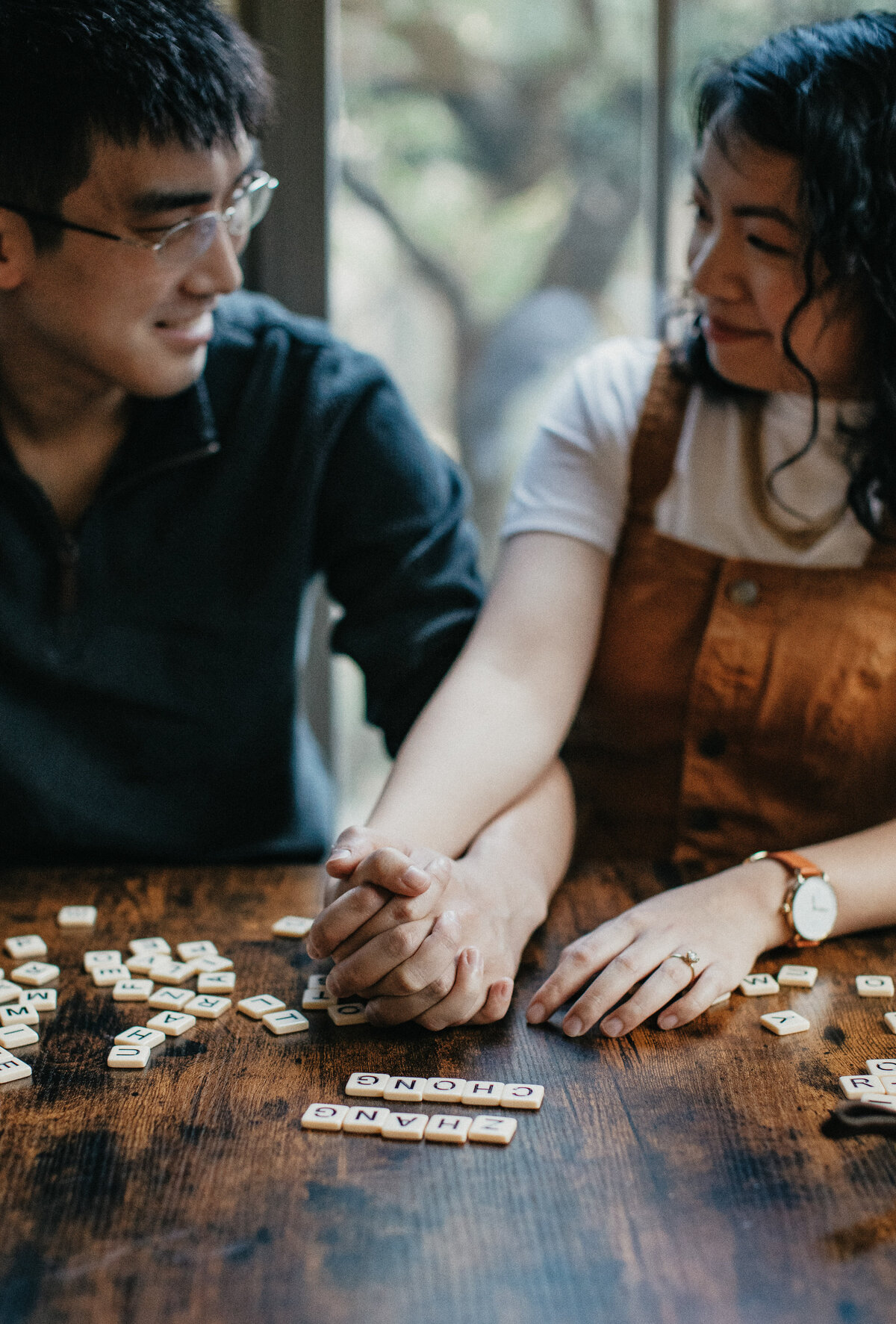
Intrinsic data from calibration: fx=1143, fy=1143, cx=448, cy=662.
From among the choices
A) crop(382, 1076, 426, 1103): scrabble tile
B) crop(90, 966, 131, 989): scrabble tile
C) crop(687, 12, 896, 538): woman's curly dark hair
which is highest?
crop(687, 12, 896, 538): woman's curly dark hair

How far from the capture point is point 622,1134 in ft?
3.05

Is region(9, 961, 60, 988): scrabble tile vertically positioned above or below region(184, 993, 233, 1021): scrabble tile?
below

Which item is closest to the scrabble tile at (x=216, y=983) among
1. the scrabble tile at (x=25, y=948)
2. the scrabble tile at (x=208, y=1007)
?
the scrabble tile at (x=208, y=1007)

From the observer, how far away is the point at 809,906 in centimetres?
131

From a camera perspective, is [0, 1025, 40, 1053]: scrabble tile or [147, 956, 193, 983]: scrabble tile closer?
[0, 1025, 40, 1053]: scrabble tile

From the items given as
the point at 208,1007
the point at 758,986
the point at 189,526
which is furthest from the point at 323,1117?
the point at 189,526

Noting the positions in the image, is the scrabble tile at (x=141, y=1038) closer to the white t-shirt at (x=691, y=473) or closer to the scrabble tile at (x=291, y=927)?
the scrabble tile at (x=291, y=927)

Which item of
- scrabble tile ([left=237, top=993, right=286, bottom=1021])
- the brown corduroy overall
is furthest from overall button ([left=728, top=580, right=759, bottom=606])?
scrabble tile ([left=237, top=993, right=286, bottom=1021])

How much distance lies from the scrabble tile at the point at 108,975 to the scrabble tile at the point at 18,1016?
81mm

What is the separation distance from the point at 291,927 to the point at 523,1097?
437 millimetres

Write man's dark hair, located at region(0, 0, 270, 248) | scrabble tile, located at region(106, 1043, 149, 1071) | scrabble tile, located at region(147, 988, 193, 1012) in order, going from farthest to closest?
1. man's dark hair, located at region(0, 0, 270, 248)
2. scrabble tile, located at region(147, 988, 193, 1012)
3. scrabble tile, located at region(106, 1043, 149, 1071)

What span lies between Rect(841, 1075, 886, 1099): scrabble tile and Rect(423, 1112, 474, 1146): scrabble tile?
33 cm

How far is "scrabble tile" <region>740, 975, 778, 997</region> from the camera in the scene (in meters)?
1.20

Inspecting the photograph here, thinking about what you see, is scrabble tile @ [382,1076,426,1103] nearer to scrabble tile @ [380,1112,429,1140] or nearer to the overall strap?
scrabble tile @ [380,1112,429,1140]
